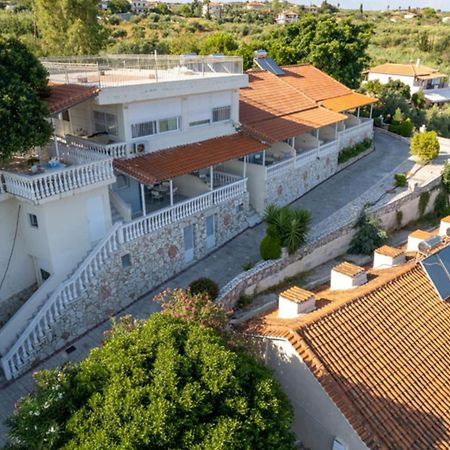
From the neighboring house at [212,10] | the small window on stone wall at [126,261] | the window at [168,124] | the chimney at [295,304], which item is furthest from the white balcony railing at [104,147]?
the neighboring house at [212,10]

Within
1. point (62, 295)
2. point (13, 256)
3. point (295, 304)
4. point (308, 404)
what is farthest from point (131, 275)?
point (308, 404)

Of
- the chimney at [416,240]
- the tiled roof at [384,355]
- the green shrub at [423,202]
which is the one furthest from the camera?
the green shrub at [423,202]

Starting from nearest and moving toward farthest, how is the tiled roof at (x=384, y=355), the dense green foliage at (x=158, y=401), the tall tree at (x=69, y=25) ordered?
the dense green foliage at (x=158, y=401) < the tiled roof at (x=384, y=355) < the tall tree at (x=69, y=25)

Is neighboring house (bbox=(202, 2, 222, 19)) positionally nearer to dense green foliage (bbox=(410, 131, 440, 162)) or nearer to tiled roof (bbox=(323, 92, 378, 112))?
tiled roof (bbox=(323, 92, 378, 112))

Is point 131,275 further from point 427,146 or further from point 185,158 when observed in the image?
point 427,146

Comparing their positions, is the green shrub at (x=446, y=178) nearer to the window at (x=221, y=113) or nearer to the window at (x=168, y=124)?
the window at (x=221, y=113)

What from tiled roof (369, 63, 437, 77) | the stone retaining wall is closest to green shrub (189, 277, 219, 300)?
the stone retaining wall
